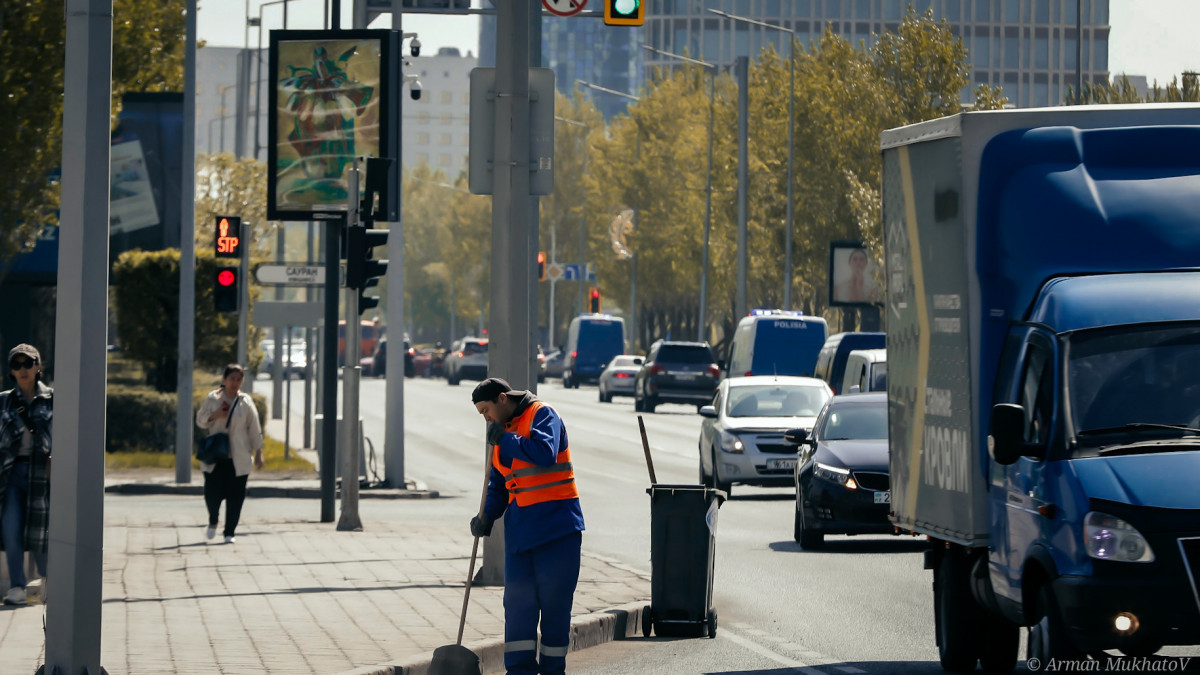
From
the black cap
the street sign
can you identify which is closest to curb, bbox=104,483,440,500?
the black cap

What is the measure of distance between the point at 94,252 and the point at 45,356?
107 ft

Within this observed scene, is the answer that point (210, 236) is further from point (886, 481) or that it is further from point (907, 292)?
point (907, 292)

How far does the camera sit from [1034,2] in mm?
117125

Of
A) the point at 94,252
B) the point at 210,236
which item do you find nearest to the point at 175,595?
the point at 94,252

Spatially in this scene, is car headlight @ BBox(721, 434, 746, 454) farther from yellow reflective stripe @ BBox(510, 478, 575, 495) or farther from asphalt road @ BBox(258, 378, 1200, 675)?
yellow reflective stripe @ BBox(510, 478, 575, 495)

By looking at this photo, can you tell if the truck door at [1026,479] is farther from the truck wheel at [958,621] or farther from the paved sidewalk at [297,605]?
the paved sidewalk at [297,605]

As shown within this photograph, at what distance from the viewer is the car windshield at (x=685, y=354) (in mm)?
48125

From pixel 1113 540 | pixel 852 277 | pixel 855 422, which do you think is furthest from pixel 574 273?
pixel 1113 540

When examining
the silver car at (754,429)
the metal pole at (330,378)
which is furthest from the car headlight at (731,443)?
the metal pole at (330,378)

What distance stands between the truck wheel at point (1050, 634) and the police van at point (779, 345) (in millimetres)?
28242

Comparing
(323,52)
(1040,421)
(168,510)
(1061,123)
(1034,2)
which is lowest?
(168,510)

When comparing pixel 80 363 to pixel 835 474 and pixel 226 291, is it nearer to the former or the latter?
pixel 835 474

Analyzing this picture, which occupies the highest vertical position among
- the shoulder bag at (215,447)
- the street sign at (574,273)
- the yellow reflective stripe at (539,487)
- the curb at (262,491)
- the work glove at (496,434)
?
the street sign at (574,273)

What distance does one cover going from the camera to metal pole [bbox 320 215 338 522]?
20.2 metres
